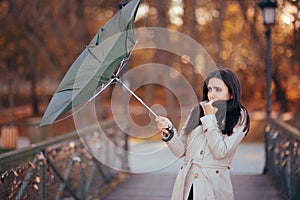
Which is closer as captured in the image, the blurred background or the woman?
the woman

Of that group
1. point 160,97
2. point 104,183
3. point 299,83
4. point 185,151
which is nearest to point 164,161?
point 104,183

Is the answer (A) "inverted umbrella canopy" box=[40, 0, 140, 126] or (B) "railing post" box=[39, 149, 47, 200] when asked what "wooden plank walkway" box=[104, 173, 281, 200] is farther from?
(A) "inverted umbrella canopy" box=[40, 0, 140, 126]

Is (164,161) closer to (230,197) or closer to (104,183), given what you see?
(104,183)

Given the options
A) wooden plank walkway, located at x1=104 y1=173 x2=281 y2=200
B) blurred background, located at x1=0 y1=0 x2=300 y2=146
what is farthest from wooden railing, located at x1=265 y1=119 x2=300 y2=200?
blurred background, located at x1=0 y1=0 x2=300 y2=146

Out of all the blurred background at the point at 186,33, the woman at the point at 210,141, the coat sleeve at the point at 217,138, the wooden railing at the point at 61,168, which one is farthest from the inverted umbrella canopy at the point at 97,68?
the blurred background at the point at 186,33

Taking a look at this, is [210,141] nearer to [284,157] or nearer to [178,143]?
[178,143]

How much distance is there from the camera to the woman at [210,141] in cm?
415

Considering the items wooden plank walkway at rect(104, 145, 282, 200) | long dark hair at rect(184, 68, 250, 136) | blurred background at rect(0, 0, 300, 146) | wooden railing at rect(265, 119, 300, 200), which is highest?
blurred background at rect(0, 0, 300, 146)

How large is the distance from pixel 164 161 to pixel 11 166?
23.3ft

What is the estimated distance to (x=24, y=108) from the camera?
126 ft

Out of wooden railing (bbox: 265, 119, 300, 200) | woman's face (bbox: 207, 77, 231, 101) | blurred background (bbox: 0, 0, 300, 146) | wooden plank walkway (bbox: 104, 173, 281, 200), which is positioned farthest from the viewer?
blurred background (bbox: 0, 0, 300, 146)

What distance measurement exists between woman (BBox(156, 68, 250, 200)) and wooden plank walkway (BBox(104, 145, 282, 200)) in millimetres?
3879

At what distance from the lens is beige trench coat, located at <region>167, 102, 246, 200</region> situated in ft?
13.5

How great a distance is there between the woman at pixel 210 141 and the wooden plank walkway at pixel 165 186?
388 cm
